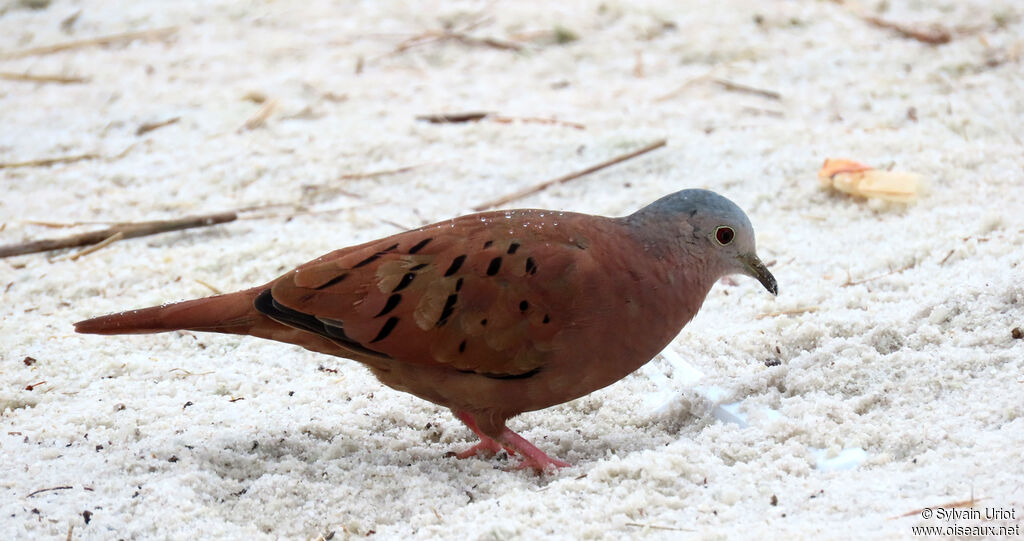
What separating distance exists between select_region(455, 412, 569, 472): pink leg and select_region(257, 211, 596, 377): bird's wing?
229 mm

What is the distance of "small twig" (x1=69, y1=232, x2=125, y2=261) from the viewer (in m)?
4.38

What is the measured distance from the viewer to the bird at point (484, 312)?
293 cm

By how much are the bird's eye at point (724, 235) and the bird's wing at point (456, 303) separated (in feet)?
1.59

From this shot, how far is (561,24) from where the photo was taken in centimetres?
711

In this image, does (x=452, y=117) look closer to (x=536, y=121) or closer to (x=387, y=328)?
(x=536, y=121)

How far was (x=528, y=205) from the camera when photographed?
489 cm

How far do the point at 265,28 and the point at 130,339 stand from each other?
4.11 m

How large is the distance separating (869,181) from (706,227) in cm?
156

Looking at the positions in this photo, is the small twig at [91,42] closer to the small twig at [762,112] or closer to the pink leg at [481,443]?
the small twig at [762,112]

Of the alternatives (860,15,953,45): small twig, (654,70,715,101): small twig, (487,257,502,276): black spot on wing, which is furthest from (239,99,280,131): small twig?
(860,15,953,45): small twig

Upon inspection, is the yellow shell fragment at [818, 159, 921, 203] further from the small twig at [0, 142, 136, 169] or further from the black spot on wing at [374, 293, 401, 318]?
the small twig at [0, 142, 136, 169]

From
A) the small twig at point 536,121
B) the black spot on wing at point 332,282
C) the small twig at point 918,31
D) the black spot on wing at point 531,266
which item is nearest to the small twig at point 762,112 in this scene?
the small twig at point 536,121

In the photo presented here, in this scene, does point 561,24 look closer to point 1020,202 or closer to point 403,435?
point 1020,202

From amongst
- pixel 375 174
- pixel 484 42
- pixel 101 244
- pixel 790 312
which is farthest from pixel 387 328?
pixel 484 42
